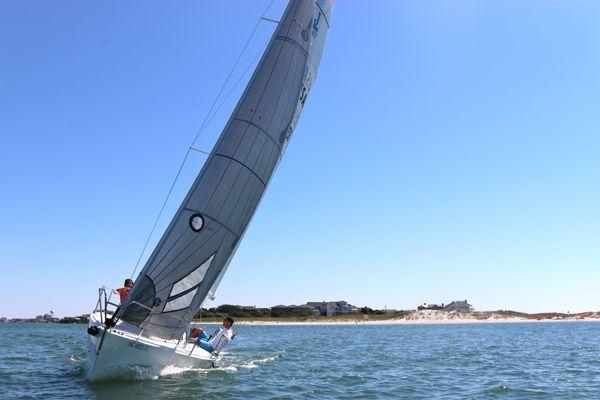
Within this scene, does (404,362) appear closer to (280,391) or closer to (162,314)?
(280,391)

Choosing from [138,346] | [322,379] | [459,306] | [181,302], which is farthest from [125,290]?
[459,306]

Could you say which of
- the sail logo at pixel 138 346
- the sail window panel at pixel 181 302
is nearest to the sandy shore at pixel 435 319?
the sail window panel at pixel 181 302

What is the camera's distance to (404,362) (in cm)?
2031

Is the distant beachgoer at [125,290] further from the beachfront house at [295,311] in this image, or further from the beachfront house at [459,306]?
the beachfront house at [459,306]

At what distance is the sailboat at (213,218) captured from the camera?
13.4m

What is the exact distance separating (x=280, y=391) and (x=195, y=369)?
3.20m

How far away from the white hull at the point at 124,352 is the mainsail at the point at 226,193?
0.66m

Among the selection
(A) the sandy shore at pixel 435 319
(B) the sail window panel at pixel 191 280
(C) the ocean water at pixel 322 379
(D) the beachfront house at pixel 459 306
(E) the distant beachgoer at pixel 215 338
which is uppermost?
(D) the beachfront house at pixel 459 306

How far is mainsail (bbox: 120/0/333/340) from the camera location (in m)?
13.7

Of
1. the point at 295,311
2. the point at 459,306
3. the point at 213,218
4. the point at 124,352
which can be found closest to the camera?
the point at 124,352

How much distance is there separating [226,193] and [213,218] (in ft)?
2.53

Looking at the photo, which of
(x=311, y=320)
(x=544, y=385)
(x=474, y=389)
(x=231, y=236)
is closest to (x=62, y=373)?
(x=231, y=236)

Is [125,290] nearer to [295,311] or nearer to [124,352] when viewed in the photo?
[124,352]

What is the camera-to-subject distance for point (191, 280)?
14.1 metres
